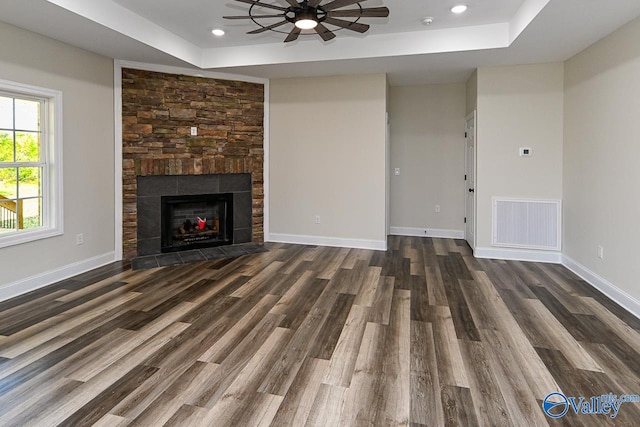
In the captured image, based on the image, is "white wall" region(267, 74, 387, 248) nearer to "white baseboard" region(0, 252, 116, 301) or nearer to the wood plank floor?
the wood plank floor

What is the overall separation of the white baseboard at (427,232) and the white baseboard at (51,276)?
4.58 meters

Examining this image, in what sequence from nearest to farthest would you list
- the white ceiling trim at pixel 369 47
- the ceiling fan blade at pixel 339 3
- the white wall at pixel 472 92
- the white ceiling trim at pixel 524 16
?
the ceiling fan blade at pixel 339 3
the white ceiling trim at pixel 524 16
the white ceiling trim at pixel 369 47
the white wall at pixel 472 92

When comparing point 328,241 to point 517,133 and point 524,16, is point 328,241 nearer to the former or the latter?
point 517,133

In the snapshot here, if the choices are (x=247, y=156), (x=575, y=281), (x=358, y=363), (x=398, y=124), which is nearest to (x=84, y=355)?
(x=358, y=363)

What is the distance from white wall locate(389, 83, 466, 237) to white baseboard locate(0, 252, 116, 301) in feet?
15.3

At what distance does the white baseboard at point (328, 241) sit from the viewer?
20.0 ft

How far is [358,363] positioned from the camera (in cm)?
259

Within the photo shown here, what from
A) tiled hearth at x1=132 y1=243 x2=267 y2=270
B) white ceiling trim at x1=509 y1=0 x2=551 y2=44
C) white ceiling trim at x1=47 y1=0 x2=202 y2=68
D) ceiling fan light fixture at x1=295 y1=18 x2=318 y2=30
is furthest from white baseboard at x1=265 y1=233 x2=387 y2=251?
ceiling fan light fixture at x1=295 y1=18 x2=318 y2=30

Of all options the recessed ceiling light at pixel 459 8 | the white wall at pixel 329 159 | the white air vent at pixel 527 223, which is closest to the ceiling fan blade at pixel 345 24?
the recessed ceiling light at pixel 459 8

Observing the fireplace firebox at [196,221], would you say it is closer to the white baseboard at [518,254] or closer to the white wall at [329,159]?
the white wall at [329,159]

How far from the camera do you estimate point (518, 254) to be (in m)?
5.45

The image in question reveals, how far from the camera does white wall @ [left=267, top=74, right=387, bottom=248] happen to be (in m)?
6.02

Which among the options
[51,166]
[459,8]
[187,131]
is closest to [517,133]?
[459,8]

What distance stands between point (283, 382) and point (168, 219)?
4.09m
